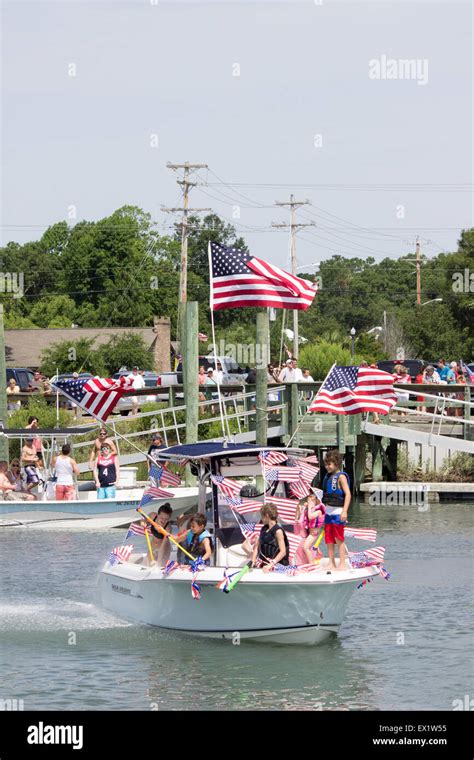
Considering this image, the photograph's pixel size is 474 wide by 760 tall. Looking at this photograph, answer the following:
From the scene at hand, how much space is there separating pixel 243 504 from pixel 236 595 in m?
1.24

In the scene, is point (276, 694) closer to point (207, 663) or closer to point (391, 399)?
point (207, 663)

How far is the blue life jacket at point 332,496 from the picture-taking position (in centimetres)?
1764

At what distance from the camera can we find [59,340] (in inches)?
2840

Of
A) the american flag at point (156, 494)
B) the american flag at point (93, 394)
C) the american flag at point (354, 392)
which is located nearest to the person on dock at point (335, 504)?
the american flag at point (156, 494)

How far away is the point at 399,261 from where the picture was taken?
454ft

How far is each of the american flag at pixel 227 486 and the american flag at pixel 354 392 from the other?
465 centimetres

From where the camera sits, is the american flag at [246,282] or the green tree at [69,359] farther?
the green tree at [69,359]

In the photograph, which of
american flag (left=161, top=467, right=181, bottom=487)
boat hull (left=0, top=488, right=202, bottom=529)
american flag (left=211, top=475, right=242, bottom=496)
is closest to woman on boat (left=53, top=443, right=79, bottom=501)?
boat hull (left=0, top=488, right=202, bottom=529)

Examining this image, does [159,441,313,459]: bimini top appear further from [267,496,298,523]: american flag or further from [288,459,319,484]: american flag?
[267,496,298,523]: american flag

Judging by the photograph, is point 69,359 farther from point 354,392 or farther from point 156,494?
point 156,494

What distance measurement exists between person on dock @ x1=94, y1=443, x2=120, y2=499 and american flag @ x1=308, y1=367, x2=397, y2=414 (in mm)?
6448

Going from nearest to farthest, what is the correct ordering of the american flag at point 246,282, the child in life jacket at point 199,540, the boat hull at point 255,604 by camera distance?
the boat hull at point 255,604 → the child in life jacket at point 199,540 → the american flag at point 246,282

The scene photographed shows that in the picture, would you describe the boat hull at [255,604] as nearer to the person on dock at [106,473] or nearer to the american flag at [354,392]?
the american flag at [354,392]
